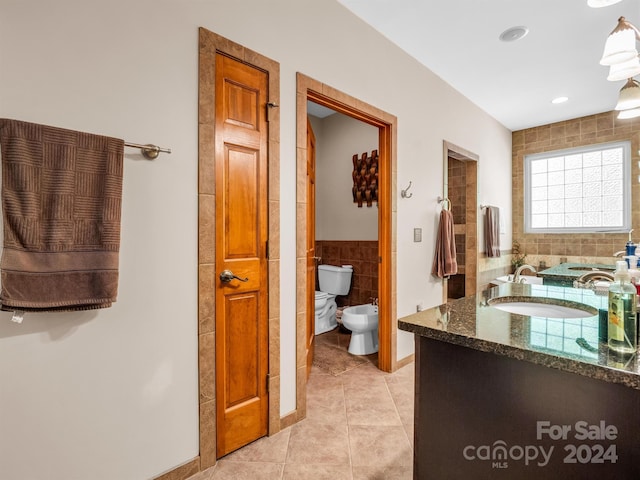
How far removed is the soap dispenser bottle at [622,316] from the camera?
2.48ft

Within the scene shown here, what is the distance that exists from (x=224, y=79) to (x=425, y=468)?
1.86 m

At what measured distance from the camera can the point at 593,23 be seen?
2.37 metres

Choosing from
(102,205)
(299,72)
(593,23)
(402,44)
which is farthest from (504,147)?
(102,205)

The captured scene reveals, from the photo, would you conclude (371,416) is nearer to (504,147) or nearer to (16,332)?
(16,332)

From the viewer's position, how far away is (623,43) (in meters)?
1.33

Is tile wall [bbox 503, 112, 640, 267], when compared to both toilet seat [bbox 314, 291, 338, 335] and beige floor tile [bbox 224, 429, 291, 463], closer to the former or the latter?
toilet seat [bbox 314, 291, 338, 335]

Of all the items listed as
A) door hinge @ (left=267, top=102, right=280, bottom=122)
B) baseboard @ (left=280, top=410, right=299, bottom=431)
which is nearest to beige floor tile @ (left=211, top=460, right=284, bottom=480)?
baseboard @ (left=280, top=410, right=299, bottom=431)

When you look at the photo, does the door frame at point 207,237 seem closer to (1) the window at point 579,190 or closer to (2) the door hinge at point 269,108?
(2) the door hinge at point 269,108

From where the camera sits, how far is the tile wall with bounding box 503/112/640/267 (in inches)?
151

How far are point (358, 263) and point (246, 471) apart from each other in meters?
2.57

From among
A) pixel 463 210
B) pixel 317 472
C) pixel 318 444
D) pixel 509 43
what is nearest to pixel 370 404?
pixel 318 444

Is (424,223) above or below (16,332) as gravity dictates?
above

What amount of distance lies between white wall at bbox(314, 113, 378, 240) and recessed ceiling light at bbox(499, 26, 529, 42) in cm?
143


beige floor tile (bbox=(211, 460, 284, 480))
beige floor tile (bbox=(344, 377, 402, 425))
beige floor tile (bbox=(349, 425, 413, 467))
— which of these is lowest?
beige floor tile (bbox=(211, 460, 284, 480))
